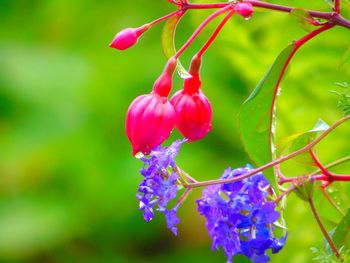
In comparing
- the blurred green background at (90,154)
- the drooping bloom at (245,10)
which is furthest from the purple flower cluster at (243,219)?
the blurred green background at (90,154)

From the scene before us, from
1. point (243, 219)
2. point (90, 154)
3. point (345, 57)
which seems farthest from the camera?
point (90, 154)

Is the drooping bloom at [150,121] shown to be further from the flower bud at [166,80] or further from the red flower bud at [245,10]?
the red flower bud at [245,10]

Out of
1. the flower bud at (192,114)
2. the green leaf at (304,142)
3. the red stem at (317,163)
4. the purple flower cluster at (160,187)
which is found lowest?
the red stem at (317,163)

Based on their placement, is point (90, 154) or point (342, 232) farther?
point (90, 154)

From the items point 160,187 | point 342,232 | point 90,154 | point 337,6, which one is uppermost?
point 337,6

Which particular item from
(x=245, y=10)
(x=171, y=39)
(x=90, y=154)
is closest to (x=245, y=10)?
(x=245, y=10)

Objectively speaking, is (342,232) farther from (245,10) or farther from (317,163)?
(245,10)
